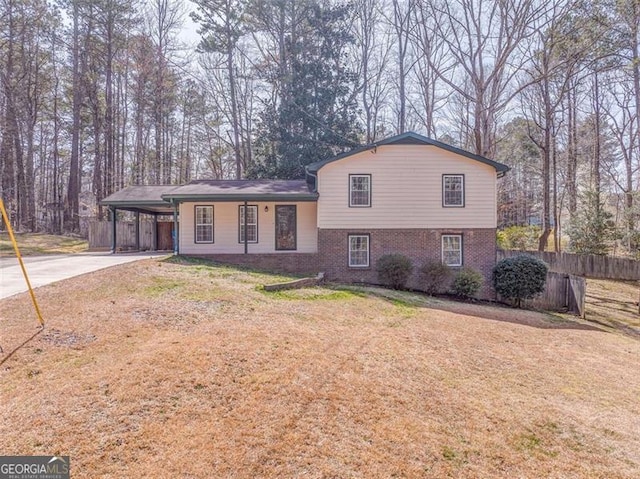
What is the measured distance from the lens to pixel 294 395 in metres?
4.22

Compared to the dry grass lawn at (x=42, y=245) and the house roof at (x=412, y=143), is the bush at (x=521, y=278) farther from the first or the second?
the dry grass lawn at (x=42, y=245)

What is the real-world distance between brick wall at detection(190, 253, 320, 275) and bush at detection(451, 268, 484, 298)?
519 centimetres

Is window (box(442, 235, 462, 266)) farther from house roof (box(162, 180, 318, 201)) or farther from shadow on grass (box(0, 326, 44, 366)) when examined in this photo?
shadow on grass (box(0, 326, 44, 366))

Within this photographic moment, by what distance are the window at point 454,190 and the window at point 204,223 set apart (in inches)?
370

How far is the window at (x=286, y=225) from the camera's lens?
1527 cm

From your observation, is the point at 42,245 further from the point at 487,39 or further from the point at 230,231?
the point at 487,39

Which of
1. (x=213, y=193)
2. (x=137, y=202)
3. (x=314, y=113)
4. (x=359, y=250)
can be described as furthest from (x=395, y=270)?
(x=314, y=113)

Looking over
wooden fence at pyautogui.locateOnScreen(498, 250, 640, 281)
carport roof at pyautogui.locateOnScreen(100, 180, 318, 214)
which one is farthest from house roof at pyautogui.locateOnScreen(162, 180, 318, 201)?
wooden fence at pyautogui.locateOnScreen(498, 250, 640, 281)

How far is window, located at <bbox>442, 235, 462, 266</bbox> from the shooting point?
14727 millimetres

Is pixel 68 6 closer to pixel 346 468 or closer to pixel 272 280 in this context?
pixel 272 280

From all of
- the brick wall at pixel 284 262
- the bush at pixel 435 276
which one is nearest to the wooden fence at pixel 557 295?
the bush at pixel 435 276

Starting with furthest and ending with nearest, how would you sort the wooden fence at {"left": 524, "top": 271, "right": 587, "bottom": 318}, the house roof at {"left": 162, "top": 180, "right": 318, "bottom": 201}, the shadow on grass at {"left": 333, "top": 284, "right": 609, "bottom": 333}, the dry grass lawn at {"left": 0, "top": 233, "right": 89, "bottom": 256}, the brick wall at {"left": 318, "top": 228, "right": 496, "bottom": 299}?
the dry grass lawn at {"left": 0, "top": 233, "right": 89, "bottom": 256}, the brick wall at {"left": 318, "top": 228, "right": 496, "bottom": 299}, the house roof at {"left": 162, "top": 180, "right": 318, "bottom": 201}, the wooden fence at {"left": 524, "top": 271, "right": 587, "bottom": 318}, the shadow on grass at {"left": 333, "top": 284, "right": 609, "bottom": 333}

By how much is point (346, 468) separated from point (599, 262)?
23015mm

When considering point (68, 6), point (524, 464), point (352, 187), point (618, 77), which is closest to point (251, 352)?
point (524, 464)
